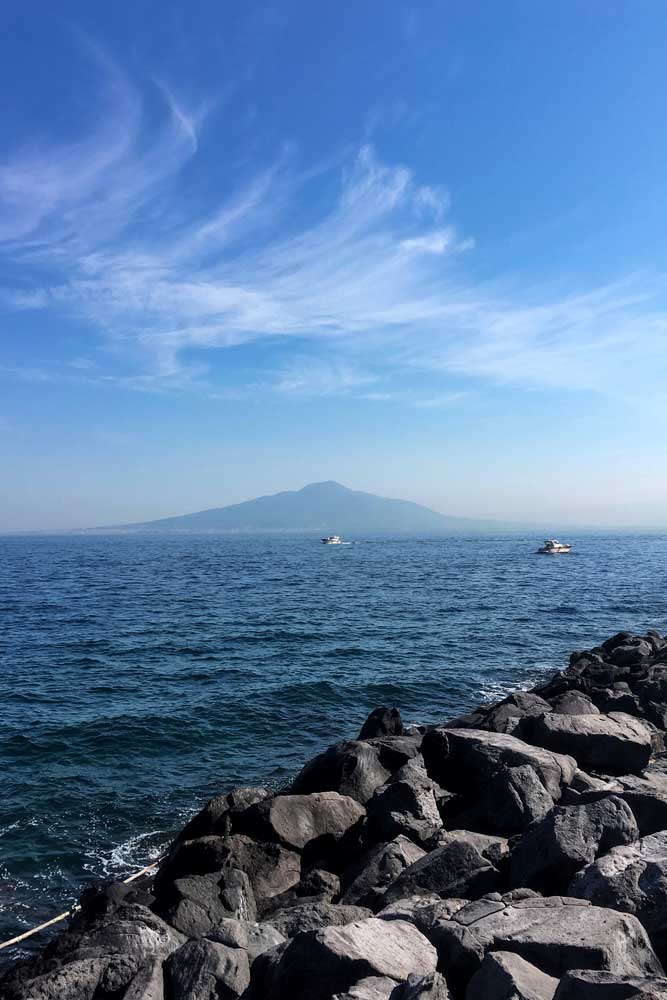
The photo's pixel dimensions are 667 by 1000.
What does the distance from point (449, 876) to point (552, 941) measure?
2.91m

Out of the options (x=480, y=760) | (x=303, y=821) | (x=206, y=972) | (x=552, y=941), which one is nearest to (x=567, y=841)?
(x=552, y=941)

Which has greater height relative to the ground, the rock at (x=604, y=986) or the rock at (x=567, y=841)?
the rock at (x=604, y=986)

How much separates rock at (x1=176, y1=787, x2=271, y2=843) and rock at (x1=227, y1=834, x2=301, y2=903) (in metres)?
0.57

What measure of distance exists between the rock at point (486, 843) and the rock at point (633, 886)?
6.07 ft

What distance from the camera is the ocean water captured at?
1478cm

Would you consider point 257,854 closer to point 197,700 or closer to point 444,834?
point 444,834

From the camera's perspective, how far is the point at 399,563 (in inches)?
3720

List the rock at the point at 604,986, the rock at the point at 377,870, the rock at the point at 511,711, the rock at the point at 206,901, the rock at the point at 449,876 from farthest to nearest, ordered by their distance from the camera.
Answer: the rock at the point at 511,711
the rock at the point at 377,870
the rock at the point at 206,901
the rock at the point at 449,876
the rock at the point at 604,986

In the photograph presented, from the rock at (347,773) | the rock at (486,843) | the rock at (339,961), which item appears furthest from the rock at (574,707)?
the rock at (339,961)

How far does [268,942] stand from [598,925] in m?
3.81

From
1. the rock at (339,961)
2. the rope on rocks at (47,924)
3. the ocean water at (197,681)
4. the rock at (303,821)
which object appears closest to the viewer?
the rock at (339,961)

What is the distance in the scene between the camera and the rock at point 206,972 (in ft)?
23.1

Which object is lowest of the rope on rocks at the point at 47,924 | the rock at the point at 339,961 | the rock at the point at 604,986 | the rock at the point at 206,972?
the rope on rocks at the point at 47,924

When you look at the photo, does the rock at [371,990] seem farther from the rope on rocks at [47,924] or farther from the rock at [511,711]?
the rock at [511,711]
